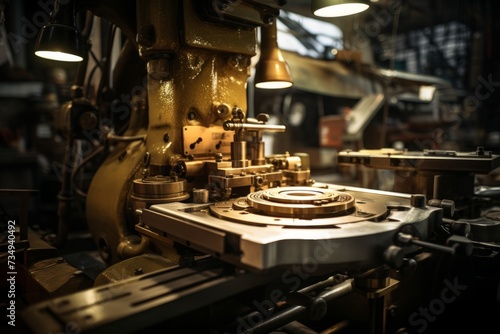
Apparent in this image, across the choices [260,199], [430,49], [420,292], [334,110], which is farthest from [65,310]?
[430,49]

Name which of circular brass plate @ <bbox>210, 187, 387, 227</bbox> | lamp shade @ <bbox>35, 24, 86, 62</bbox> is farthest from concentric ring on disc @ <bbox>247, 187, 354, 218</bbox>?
lamp shade @ <bbox>35, 24, 86, 62</bbox>

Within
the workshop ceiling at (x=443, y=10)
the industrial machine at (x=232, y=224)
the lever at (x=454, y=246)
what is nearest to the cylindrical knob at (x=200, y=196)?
the industrial machine at (x=232, y=224)

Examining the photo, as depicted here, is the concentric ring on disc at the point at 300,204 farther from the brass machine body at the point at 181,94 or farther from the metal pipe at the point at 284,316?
the brass machine body at the point at 181,94

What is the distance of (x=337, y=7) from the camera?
165cm

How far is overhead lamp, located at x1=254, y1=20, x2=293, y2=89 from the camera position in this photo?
1951mm

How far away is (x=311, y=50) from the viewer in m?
5.36

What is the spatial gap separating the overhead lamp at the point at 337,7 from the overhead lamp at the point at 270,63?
1.13 feet

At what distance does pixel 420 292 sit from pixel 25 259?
71.1 inches

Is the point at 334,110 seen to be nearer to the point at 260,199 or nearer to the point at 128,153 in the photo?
the point at 128,153

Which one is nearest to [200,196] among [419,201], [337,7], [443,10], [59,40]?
[419,201]

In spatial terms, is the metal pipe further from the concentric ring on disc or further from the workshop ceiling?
the workshop ceiling

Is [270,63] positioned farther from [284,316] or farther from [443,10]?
[443,10]

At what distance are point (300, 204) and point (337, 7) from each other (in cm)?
104

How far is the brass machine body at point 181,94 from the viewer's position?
5.10 ft
